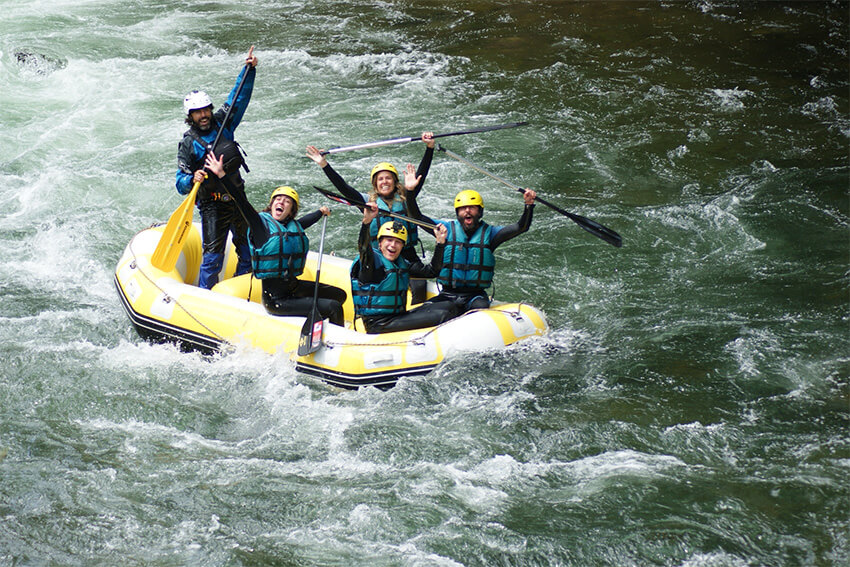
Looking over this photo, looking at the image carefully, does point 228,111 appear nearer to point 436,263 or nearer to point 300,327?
point 300,327

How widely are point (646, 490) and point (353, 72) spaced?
29.8 ft

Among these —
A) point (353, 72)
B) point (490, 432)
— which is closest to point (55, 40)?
point (353, 72)

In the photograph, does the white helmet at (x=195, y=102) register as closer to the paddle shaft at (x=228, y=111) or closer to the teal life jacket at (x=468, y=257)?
the paddle shaft at (x=228, y=111)

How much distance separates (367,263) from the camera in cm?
568

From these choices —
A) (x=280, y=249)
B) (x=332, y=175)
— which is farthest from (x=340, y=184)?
(x=280, y=249)

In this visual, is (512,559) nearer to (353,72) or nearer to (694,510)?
(694,510)

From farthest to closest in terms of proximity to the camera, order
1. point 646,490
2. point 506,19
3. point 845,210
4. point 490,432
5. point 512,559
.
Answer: point 506,19, point 845,210, point 490,432, point 646,490, point 512,559

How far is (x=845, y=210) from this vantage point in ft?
27.0

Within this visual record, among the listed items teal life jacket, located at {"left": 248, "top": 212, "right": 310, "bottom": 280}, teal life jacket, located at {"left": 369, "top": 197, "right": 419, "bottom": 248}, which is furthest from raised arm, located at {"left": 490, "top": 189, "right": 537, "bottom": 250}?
teal life jacket, located at {"left": 248, "top": 212, "right": 310, "bottom": 280}

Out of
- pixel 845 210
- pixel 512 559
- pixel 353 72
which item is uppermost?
pixel 353 72

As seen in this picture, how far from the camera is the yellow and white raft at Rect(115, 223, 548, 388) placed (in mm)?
5672

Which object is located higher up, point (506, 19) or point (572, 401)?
point (506, 19)

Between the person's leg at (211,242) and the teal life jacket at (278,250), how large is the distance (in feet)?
2.28

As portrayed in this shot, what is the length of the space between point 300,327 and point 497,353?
4.22ft
